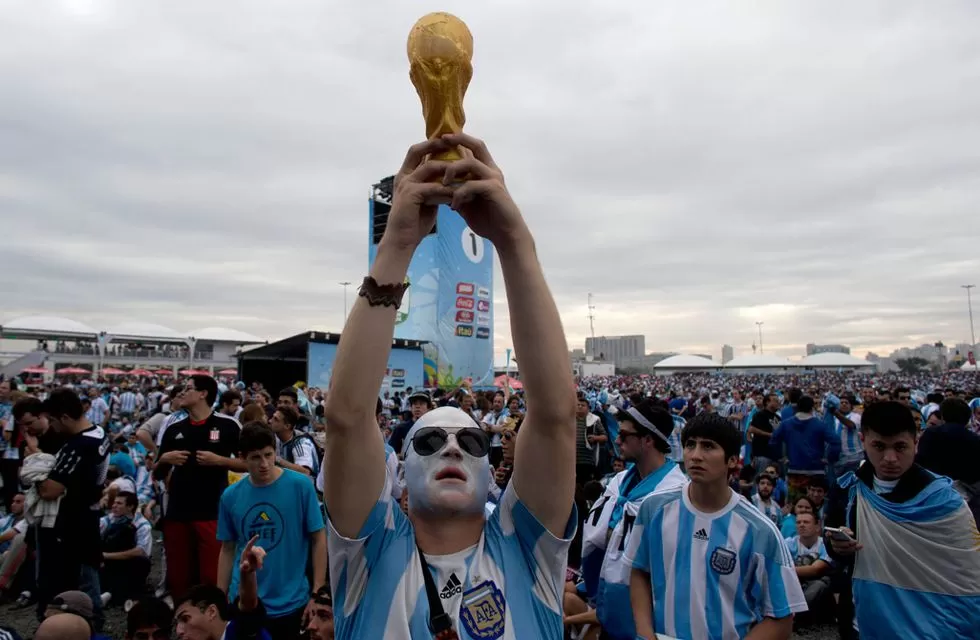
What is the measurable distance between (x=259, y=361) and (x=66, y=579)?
2278 cm

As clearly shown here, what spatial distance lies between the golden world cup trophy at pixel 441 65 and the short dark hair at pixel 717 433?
1943 millimetres

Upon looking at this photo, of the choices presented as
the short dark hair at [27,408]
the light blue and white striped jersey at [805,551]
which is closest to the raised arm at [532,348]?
the light blue and white striped jersey at [805,551]

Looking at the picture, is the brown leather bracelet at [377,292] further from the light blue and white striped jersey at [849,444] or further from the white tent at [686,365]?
the white tent at [686,365]

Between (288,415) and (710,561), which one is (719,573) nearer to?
(710,561)

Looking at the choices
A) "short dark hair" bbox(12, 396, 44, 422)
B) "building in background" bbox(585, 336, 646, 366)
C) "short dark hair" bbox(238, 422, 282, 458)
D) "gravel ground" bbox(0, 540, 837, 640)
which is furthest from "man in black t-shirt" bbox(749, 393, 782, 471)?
"building in background" bbox(585, 336, 646, 366)

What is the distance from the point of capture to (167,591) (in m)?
6.05

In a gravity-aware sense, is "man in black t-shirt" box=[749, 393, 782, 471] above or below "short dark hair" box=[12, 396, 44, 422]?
below

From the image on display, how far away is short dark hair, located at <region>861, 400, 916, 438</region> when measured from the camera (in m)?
3.21

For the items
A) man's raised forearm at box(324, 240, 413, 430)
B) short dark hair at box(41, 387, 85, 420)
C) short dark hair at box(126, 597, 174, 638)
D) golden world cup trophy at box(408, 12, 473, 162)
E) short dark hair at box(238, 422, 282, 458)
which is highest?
golden world cup trophy at box(408, 12, 473, 162)

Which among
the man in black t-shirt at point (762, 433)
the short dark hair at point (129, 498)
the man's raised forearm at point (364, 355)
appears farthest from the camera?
the man in black t-shirt at point (762, 433)

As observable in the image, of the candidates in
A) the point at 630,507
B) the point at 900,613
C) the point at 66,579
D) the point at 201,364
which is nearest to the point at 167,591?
the point at 66,579

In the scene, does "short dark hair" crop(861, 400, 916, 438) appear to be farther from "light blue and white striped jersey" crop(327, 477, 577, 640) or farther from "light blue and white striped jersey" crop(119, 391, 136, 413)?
"light blue and white striped jersey" crop(119, 391, 136, 413)

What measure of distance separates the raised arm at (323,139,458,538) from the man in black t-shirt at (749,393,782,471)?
962cm

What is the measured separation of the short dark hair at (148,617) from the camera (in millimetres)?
3393
